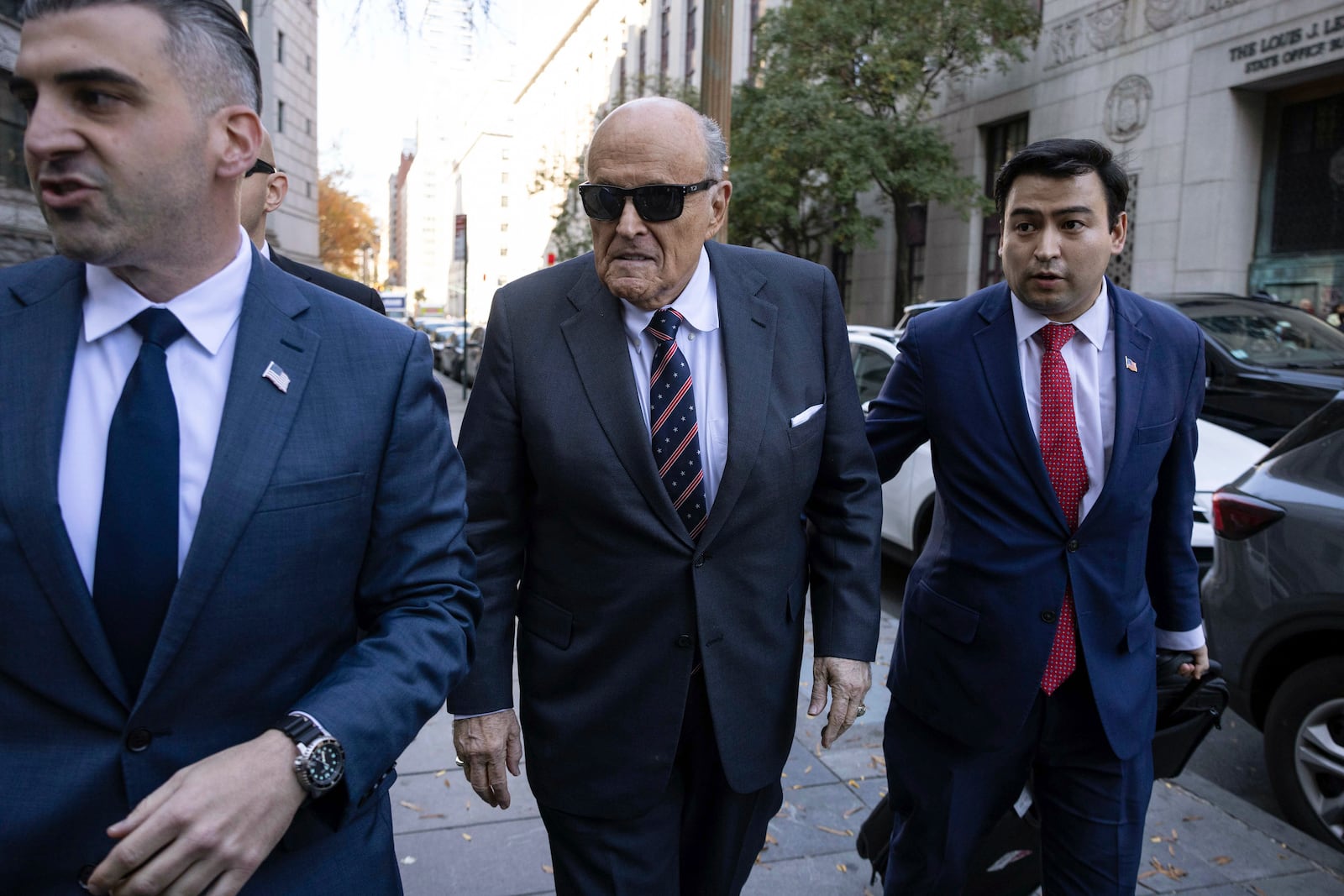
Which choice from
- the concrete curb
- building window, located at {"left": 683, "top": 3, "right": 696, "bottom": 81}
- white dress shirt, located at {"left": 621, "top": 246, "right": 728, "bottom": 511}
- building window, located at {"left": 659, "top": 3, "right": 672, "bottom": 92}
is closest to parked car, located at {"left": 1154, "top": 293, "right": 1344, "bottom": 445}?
the concrete curb

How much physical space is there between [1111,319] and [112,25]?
238 centimetres

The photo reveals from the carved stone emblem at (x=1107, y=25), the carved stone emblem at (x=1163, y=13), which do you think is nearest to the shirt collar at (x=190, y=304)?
the carved stone emblem at (x=1163, y=13)

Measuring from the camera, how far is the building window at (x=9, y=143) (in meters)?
9.94

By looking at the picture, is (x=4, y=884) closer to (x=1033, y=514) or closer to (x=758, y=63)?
(x=1033, y=514)

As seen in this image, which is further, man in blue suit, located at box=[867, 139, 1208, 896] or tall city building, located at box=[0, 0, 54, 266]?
tall city building, located at box=[0, 0, 54, 266]

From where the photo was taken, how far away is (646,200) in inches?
93.4

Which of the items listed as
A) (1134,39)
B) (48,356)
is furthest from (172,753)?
(1134,39)

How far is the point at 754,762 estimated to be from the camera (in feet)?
8.05

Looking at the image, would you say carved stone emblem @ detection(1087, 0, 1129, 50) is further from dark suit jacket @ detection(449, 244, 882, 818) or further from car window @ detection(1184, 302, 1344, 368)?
dark suit jacket @ detection(449, 244, 882, 818)

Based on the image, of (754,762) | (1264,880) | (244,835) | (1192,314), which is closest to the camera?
(244,835)

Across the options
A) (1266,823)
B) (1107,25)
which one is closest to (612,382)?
(1266,823)

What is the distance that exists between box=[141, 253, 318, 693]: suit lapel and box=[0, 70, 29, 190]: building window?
33.2 ft

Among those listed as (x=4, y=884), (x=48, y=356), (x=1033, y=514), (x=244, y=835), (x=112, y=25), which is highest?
(x=112, y=25)

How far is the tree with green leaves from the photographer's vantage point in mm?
20656
